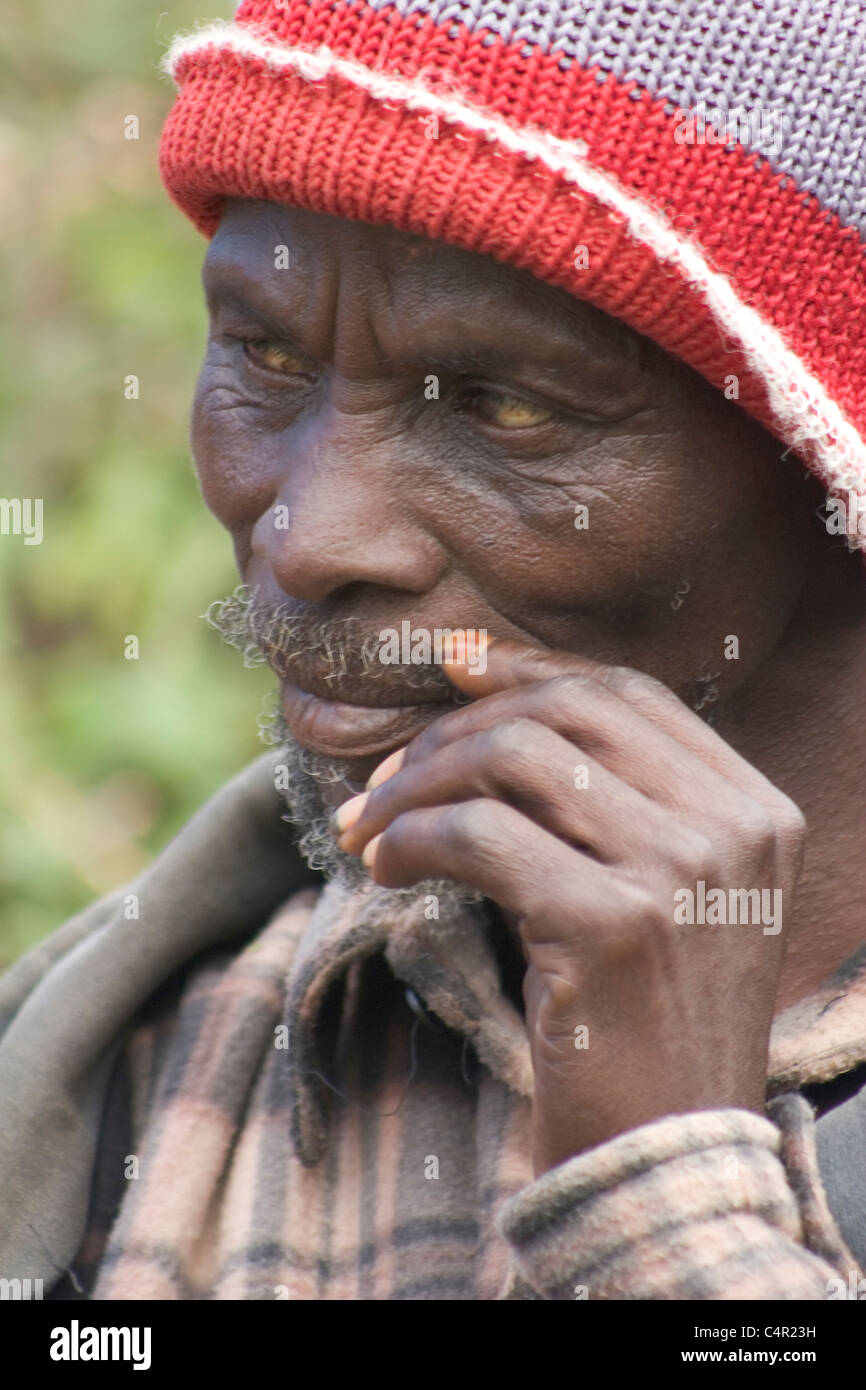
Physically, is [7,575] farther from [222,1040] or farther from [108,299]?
[222,1040]

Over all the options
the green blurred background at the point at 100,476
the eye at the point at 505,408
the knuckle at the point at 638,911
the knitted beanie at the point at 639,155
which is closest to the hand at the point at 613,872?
the knuckle at the point at 638,911

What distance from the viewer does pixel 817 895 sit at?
2.39 metres

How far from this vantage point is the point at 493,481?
216cm

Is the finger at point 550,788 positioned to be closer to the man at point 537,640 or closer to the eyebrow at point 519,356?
the man at point 537,640

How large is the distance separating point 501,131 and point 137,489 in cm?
417

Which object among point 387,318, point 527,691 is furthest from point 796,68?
point 527,691

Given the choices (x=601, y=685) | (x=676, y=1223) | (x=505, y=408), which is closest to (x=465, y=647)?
(x=601, y=685)

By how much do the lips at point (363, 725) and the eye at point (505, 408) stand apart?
13.9 inches

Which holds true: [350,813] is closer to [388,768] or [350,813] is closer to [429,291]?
[388,768]

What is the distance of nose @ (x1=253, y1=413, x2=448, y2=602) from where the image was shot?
2.12 metres

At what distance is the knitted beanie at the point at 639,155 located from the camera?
2012 millimetres

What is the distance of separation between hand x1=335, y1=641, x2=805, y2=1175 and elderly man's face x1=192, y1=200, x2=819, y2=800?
0.16m

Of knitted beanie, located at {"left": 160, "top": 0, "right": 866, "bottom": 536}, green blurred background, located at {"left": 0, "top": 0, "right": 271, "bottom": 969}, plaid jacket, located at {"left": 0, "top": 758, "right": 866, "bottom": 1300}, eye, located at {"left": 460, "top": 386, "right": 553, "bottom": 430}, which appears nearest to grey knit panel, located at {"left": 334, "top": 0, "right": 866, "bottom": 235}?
knitted beanie, located at {"left": 160, "top": 0, "right": 866, "bottom": 536}

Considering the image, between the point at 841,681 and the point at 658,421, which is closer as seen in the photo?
the point at 658,421
